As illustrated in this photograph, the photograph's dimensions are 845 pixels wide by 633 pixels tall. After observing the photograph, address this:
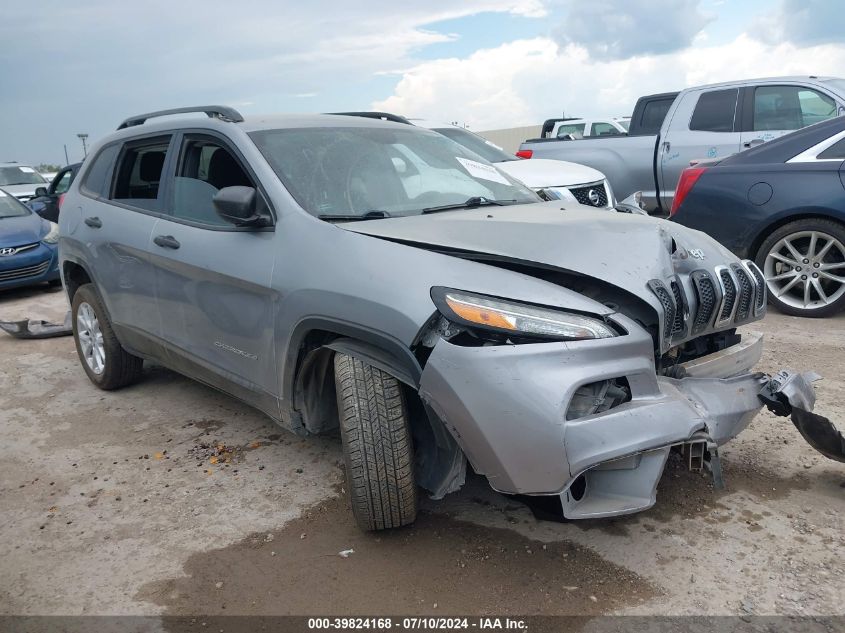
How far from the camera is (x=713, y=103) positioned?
9.23 metres

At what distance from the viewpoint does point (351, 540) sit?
10.1 feet

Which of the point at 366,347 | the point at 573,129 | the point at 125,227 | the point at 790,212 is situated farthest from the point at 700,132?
the point at 573,129

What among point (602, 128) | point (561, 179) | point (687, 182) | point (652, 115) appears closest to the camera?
point (687, 182)

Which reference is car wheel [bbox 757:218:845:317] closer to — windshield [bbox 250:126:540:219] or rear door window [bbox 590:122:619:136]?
windshield [bbox 250:126:540:219]

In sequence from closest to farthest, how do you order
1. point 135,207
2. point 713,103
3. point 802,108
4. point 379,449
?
point 379,449
point 135,207
point 802,108
point 713,103

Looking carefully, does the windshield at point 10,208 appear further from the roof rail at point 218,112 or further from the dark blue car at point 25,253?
the roof rail at point 218,112

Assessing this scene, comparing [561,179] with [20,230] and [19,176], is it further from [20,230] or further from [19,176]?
[19,176]

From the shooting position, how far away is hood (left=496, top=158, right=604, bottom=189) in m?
7.47

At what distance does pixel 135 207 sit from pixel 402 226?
214cm

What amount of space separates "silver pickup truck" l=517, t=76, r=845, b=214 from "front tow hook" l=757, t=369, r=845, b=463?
6331 mm

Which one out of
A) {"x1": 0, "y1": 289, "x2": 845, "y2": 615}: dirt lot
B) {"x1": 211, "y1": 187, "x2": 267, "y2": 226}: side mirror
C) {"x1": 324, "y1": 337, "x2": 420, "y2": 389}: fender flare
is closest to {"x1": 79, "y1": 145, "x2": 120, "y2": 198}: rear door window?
{"x1": 0, "y1": 289, "x2": 845, "y2": 615}: dirt lot

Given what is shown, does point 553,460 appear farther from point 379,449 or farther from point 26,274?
point 26,274

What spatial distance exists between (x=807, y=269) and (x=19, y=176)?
16610 millimetres

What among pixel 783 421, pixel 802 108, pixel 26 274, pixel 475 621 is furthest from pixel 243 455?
pixel 802 108
